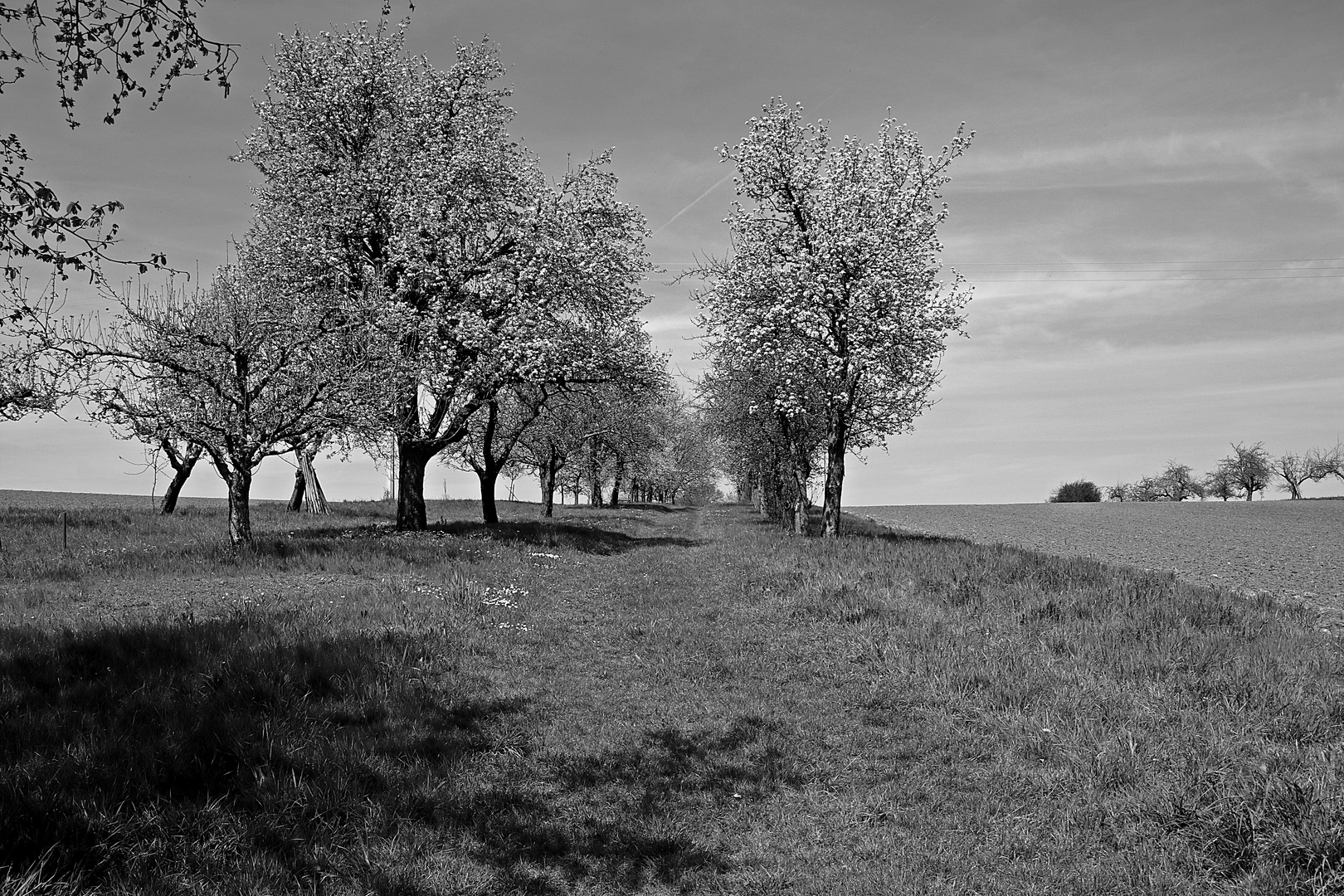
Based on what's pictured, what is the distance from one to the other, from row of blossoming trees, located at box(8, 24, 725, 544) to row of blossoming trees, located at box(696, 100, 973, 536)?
4679mm

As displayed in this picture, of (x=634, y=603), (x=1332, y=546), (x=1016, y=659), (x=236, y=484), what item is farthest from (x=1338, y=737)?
(x=1332, y=546)

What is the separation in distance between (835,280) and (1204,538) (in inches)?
991

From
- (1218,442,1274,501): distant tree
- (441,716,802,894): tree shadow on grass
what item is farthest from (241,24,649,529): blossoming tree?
(1218,442,1274,501): distant tree

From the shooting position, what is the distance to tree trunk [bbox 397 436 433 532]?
2803 cm

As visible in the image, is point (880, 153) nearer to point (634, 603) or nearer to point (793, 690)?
point (634, 603)

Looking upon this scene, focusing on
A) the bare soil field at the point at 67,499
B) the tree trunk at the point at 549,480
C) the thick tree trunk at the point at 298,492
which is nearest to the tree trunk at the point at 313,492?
the thick tree trunk at the point at 298,492

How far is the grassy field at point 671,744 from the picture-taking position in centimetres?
575

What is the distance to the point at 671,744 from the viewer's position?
27.8ft

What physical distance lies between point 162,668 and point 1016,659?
36.4ft

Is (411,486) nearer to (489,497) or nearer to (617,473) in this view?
(489,497)

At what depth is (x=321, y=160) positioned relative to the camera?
87.1 feet

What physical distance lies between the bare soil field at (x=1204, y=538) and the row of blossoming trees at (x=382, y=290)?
1977cm

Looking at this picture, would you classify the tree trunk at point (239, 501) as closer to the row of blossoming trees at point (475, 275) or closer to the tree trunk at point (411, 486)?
the row of blossoming trees at point (475, 275)

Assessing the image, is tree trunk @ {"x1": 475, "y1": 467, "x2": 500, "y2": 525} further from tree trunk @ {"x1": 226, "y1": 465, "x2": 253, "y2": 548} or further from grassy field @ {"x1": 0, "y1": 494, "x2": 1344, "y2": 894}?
grassy field @ {"x1": 0, "y1": 494, "x2": 1344, "y2": 894}
